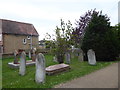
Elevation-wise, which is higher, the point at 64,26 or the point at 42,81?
the point at 64,26

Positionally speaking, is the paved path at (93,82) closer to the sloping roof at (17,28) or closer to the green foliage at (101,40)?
the green foliage at (101,40)

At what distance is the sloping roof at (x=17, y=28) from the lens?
28.9 metres

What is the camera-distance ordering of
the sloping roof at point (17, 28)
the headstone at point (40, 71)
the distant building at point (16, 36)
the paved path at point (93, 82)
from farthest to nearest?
the sloping roof at point (17, 28), the distant building at point (16, 36), the headstone at point (40, 71), the paved path at point (93, 82)

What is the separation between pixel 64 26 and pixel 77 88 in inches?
345

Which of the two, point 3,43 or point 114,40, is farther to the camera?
point 3,43

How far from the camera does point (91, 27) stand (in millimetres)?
16156

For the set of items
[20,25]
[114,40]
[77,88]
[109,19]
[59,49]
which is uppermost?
[20,25]

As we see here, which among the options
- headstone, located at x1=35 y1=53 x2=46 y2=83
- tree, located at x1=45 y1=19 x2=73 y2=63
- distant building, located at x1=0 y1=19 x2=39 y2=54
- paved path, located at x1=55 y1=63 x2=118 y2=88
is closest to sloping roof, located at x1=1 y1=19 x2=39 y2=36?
distant building, located at x1=0 y1=19 x2=39 y2=54

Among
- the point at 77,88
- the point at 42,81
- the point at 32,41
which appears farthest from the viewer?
the point at 32,41

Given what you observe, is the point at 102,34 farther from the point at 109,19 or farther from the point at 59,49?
the point at 59,49

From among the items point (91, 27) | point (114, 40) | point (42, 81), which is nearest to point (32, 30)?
point (91, 27)

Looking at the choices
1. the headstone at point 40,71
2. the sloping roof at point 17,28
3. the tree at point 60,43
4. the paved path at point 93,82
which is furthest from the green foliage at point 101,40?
the sloping roof at point 17,28

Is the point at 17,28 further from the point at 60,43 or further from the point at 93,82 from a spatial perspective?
the point at 93,82

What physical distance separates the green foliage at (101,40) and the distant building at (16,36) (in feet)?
58.8
